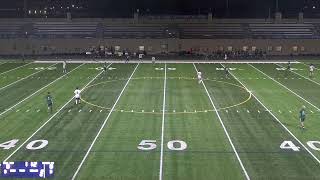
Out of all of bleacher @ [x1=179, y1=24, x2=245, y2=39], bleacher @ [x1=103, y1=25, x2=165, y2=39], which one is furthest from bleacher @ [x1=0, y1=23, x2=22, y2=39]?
bleacher @ [x1=179, y1=24, x2=245, y2=39]

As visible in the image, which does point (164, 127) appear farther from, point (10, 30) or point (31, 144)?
point (10, 30)

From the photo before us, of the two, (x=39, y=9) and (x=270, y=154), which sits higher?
(x=39, y=9)

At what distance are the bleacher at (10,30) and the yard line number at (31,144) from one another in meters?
47.3

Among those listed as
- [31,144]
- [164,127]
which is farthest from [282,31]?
[31,144]

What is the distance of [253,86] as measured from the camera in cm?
3697

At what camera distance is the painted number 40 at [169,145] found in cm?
2084

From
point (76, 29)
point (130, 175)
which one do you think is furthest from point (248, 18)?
point (130, 175)

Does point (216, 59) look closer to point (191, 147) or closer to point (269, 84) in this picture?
point (269, 84)

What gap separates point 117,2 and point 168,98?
45510 millimetres

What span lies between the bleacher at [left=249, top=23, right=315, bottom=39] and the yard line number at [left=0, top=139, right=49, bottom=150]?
48973 mm

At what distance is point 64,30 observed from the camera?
227ft
